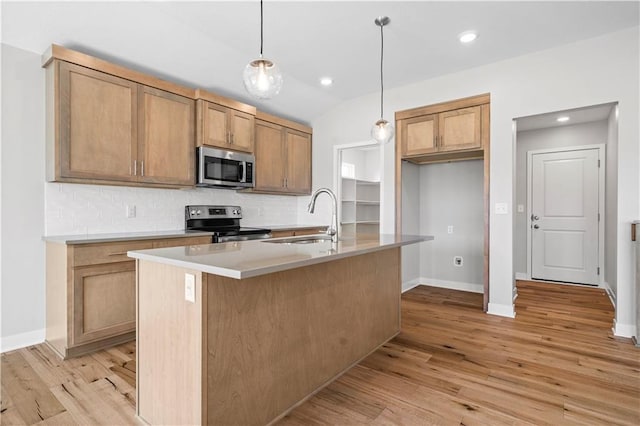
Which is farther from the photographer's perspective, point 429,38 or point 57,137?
point 429,38

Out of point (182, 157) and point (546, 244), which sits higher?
point (182, 157)

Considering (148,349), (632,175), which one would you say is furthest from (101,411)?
(632,175)

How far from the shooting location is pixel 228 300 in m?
1.54

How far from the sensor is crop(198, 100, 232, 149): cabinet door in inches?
142

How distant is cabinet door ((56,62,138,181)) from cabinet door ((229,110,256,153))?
1.08 metres

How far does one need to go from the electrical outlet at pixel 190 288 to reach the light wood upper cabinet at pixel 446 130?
3.38 m

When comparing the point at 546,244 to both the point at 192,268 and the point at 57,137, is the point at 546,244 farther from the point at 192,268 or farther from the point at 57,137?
the point at 57,137

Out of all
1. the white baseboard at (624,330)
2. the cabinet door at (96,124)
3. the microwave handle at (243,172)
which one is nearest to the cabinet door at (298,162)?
the microwave handle at (243,172)

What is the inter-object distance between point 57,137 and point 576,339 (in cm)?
457

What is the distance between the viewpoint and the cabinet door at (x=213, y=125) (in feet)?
11.8

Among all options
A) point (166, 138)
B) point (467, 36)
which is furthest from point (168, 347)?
point (467, 36)

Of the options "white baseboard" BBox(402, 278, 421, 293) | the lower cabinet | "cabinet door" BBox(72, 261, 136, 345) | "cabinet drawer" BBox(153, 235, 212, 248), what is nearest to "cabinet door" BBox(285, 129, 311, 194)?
"cabinet drawer" BBox(153, 235, 212, 248)

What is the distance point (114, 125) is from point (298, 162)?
2.52m

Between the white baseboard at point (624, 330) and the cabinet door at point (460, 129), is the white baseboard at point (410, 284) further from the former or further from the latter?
the white baseboard at point (624, 330)
